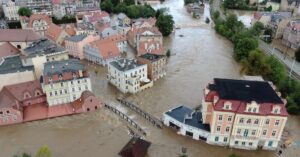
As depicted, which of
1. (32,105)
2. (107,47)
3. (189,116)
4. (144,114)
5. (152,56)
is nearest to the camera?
(189,116)

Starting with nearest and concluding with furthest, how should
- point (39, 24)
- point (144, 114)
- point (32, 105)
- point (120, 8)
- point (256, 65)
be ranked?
1. point (144, 114)
2. point (32, 105)
3. point (256, 65)
4. point (39, 24)
5. point (120, 8)

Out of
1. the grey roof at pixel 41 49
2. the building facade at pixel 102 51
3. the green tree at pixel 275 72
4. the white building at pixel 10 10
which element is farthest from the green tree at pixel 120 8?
the green tree at pixel 275 72

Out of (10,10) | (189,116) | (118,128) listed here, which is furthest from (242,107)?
(10,10)

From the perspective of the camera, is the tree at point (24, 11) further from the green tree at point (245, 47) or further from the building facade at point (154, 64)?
the green tree at point (245, 47)

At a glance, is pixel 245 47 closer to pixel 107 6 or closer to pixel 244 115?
pixel 244 115

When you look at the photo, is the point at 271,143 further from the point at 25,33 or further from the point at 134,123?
the point at 25,33

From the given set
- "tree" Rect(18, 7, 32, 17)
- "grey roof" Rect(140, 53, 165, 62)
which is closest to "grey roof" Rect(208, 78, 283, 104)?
"grey roof" Rect(140, 53, 165, 62)

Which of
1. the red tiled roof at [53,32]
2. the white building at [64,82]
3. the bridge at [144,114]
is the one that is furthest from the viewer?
the red tiled roof at [53,32]

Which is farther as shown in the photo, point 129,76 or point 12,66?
point 129,76
